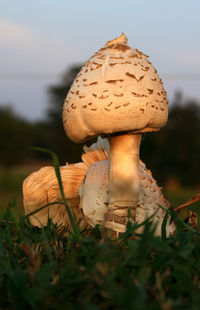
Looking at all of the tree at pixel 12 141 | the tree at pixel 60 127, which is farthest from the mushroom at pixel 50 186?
the tree at pixel 12 141

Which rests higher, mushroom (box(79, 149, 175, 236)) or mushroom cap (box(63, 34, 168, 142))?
mushroom cap (box(63, 34, 168, 142))

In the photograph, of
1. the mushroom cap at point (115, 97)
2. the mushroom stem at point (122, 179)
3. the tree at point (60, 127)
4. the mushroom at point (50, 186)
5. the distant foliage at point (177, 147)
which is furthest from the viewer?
the distant foliage at point (177, 147)

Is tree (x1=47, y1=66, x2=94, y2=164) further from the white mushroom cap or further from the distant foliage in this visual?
the white mushroom cap

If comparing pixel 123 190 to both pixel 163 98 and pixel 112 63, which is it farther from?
pixel 112 63

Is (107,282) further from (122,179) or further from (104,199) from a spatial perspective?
(104,199)

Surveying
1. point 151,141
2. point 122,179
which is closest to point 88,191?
point 122,179

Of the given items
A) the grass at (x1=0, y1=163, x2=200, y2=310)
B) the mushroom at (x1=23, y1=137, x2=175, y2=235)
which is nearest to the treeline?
the mushroom at (x1=23, y1=137, x2=175, y2=235)

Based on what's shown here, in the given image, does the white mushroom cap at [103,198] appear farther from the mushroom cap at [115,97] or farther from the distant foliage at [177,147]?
the distant foliage at [177,147]
